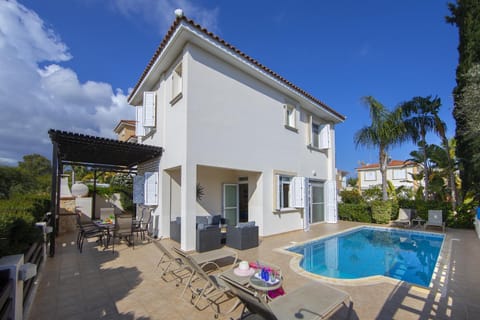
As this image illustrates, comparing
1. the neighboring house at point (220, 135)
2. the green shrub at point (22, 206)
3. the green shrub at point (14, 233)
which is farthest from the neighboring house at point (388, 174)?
the green shrub at point (14, 233)

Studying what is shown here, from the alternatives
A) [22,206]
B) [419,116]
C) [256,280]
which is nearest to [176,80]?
[22,206]

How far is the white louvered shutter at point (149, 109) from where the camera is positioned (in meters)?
11.8

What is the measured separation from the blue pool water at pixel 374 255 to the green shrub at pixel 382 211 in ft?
9.49

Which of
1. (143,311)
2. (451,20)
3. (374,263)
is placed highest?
(451,20)

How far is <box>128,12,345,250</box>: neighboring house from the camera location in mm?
9047

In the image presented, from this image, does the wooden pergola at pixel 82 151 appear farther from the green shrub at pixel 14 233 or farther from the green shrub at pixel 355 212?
the green shrub at pixel 355 212

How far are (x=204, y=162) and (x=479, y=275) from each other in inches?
373

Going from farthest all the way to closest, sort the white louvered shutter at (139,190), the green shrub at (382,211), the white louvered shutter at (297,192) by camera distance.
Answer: the green shrub at (382,211), the white louvered shutter at (297,192), the white louvered shutter at (139,190)

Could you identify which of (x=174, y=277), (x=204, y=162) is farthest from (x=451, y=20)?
(x=174, y=277)

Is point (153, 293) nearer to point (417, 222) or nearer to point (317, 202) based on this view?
point (317, 202)

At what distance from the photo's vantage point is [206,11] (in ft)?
37.7

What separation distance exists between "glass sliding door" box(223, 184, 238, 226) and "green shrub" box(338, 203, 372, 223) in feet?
34.0

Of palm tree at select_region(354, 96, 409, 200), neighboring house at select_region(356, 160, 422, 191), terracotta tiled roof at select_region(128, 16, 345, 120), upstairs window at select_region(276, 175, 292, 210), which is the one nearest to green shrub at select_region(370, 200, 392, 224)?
palm tree at select_region(354, 96, 409, 200)

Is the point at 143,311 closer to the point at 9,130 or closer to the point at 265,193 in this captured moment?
the point at 265,193
